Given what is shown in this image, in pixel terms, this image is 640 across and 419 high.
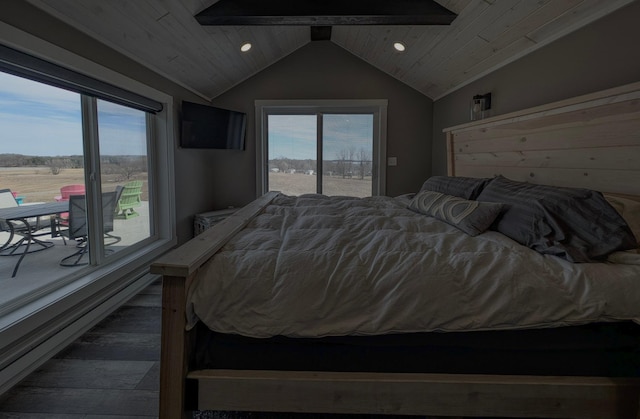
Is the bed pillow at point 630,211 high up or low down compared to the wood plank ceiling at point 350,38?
down

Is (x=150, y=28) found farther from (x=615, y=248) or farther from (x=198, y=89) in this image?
(x=615, y=248)

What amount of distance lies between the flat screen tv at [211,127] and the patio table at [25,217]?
1635 millimetres

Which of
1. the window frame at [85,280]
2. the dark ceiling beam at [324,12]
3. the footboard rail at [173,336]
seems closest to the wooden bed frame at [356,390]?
the footboard rail at [173,336]

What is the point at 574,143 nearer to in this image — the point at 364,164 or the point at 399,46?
the point at 399,46

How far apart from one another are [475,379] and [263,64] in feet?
14.0

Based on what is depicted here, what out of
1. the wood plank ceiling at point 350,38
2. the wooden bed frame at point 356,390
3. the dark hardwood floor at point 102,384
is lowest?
the dark hardwood floor at point 102,384

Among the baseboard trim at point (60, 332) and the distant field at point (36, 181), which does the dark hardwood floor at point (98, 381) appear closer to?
the baseboard trim at point (60, 332)

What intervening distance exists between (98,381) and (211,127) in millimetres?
2963

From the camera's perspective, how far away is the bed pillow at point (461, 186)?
2.22 m

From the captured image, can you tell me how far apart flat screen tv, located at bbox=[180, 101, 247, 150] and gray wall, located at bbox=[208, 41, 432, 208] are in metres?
0.24

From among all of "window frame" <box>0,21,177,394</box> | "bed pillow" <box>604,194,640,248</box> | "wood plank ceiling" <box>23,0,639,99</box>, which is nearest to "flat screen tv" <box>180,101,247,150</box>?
"window frame" <box>0,21,177,394</box>

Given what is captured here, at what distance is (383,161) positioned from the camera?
15.2 feet

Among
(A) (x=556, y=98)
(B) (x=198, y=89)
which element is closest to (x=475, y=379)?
(A) (x=556, y=98)

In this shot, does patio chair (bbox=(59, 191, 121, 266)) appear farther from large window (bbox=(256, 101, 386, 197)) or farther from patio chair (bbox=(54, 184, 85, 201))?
large window (bbox=(256, 101, 386, 197))
